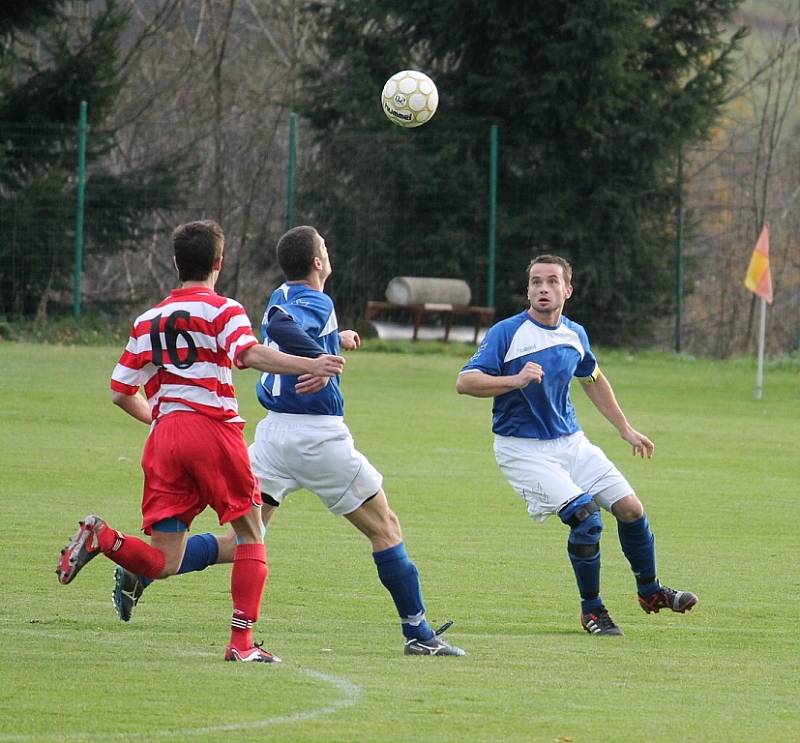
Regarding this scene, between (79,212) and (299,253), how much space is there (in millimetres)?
20017

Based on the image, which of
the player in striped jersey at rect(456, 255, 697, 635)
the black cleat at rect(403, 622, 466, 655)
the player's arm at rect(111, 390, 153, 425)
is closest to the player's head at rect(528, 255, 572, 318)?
the player in striped jersey at rect(456, 255, 697, 635)

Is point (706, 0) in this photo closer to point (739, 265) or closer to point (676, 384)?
point (739, 265)

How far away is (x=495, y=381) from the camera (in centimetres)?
798

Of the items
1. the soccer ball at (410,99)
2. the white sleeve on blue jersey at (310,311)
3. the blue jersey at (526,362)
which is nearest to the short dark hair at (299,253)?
the white sleeve on blue jersey at (310,311)

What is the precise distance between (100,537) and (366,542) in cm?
456

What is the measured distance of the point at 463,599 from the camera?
28.9 ft

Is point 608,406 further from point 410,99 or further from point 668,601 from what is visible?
point 410,99

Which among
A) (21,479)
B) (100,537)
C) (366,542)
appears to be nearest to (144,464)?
(100,537)

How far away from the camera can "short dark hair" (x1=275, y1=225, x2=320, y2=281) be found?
24.2 ft

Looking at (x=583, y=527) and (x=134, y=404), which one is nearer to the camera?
(x=134, y=404)

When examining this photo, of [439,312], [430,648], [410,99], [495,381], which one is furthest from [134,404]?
[439,312]

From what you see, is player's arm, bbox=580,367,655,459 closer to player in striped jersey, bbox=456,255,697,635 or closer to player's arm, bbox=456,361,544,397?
player in striped jersey, bbox=456,255,697,635

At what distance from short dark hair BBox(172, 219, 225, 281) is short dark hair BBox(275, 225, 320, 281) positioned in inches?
25.0

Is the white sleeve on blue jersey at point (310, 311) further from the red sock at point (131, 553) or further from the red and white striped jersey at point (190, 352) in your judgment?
the red sock at point (131, 553)
